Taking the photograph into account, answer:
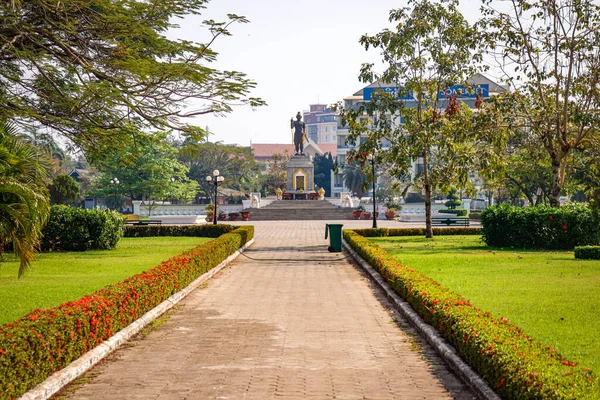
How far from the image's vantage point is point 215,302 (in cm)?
1467

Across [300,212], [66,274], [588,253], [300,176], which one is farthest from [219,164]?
[66,274]

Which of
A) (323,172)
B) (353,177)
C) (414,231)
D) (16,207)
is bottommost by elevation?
(414,231)

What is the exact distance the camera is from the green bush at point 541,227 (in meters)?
24.2

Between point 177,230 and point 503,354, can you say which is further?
point 177,230

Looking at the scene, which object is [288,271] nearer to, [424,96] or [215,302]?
[215,302]

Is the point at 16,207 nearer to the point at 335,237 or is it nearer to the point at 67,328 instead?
the point at 67,328

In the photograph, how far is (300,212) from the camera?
66.8 meters

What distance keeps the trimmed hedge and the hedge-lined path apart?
370 millimetres

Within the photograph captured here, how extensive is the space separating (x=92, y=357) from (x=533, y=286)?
9.09 meters

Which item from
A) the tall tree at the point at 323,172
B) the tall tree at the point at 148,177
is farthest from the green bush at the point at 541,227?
the tall tree at the point at 323,172

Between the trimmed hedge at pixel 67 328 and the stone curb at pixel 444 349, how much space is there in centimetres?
396

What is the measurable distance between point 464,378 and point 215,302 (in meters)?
7.19

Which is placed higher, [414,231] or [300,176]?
[300,176]

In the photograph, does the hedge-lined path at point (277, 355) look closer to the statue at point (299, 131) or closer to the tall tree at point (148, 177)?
the tall tree at point (148, 177)
